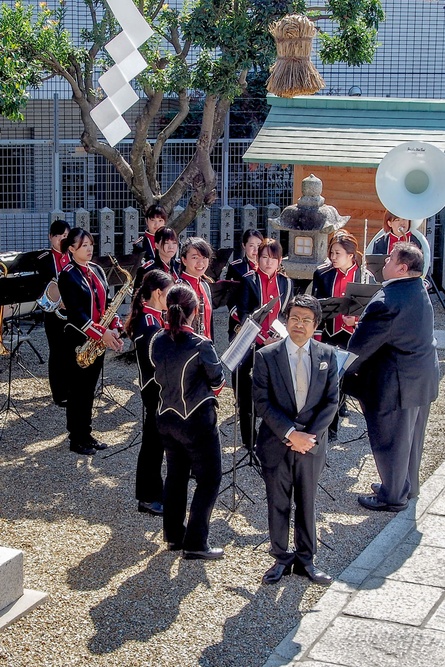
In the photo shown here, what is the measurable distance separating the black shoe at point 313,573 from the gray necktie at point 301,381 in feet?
3.30

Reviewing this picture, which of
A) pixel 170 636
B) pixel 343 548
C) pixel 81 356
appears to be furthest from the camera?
pixel 81 356

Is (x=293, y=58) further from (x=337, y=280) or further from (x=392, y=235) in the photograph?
(x=337, y=280)

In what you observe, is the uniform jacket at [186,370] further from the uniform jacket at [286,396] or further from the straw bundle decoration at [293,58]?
the straw bundle decoration at [293,58]

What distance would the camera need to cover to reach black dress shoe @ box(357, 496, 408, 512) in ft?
25.3

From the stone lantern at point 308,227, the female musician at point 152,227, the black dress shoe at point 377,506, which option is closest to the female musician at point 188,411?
the black dress shoe at point 377,506

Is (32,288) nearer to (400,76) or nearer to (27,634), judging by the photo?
(27,634)

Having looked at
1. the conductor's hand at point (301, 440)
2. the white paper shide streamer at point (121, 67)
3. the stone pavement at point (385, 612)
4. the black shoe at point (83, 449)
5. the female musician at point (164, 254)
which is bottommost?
the stone pavement at point (385, 612)

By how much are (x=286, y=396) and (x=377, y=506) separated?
1731 mm

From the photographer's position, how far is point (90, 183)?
51.4 ft

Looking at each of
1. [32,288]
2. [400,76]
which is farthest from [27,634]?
[400,76]

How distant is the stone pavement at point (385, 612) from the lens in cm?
564

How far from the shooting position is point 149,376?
295 inches

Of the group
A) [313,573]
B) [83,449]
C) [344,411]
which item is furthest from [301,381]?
[344,411]

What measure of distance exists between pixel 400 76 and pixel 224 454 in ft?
44.2
